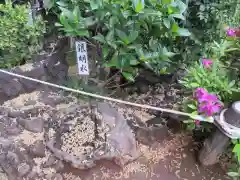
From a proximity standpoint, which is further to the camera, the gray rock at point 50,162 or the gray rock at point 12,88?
the gray rock at point 12,88

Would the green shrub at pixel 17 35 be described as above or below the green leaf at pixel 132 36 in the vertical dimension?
below

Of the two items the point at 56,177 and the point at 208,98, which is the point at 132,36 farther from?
the point at 56,177

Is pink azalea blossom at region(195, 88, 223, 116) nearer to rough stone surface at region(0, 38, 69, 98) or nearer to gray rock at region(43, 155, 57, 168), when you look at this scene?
gray rock at region(43, 155, 57, 168)

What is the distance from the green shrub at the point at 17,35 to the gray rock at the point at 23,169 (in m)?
1.13

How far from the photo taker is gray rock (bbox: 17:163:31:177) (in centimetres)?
226

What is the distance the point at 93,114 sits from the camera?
2.59 m

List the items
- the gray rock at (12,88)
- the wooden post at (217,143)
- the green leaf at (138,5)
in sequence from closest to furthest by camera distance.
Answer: the green leaf at (138,5)
the wooden post at (217,143)
the gray rock at (12,88)

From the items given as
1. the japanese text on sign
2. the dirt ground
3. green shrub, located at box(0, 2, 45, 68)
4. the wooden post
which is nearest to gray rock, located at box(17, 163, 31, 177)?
the dirt ground

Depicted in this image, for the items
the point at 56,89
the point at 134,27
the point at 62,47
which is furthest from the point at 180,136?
the point at 62,47

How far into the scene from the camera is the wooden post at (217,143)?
6.96 ft

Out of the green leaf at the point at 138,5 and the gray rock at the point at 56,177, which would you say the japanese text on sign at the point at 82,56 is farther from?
the gray rock at the point at 56,177

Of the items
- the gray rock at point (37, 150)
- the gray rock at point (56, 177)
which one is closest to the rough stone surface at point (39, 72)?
the gray rock at point (37, 150)

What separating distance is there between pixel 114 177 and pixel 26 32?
5.41 ft

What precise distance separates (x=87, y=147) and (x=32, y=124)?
1.84 feet
